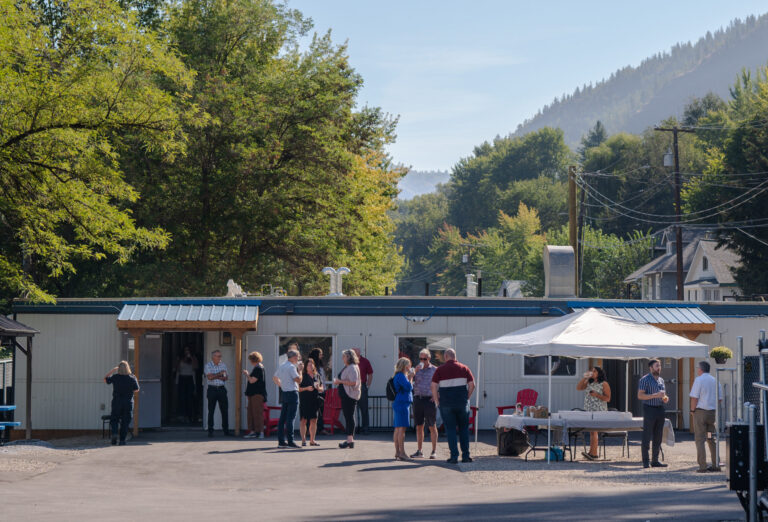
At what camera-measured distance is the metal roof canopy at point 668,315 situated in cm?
2109

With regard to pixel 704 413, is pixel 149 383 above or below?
above

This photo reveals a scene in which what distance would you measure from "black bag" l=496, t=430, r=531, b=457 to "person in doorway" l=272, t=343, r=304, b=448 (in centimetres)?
380

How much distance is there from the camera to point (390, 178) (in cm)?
4475

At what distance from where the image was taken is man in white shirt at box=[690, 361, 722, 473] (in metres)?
15.1

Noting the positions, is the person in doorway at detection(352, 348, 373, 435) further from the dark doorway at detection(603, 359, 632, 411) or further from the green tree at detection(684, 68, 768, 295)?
the green tree at detection(684, 68, 768, 295)

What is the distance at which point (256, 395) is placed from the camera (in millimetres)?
19188

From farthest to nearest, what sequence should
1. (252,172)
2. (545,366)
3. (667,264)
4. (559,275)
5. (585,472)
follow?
1. (667,264)
2. (252,172)
3. (559,275)
4. (545,366)
5. (585,472)

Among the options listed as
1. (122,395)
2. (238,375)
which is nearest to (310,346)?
(238,375)

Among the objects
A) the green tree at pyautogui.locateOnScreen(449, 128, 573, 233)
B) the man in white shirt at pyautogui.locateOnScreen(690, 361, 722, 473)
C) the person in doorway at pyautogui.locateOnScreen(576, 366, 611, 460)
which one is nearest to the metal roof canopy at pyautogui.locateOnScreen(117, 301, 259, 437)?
the person in doorway at pyautogui.locateOnScreen(576, 366, 611, 460)

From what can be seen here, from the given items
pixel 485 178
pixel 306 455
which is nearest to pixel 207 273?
pixel 306 455

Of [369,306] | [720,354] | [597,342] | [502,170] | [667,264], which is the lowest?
[720,354]

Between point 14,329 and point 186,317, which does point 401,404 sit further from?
point 14,329

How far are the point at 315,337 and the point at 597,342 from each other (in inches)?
293

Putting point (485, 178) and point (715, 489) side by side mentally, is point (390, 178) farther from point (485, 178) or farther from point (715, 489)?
point (485, 178)
